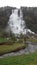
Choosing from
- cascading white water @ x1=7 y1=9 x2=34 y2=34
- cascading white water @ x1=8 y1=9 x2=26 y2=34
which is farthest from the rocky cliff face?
cascading white water @ x1=8 y1=9 x2=26 y2=34

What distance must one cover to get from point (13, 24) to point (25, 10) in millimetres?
15272

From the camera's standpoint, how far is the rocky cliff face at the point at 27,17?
5340 inches

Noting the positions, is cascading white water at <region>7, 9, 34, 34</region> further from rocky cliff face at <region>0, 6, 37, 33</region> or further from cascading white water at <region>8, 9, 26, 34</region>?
rocky cliff face at <region>0, 6, 37, 33</region>

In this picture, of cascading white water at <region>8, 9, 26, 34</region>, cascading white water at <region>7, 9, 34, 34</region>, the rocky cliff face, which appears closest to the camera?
the rocky cliff face

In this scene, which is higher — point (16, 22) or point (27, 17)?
point (27, 17)

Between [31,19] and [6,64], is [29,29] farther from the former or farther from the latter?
[6,64]

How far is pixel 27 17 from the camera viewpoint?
14550 cm

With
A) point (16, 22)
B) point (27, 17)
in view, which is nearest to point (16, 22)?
point (16, 22)

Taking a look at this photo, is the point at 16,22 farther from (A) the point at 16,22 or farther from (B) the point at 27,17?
(B) the point at 27,17

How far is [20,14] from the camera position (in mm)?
146000

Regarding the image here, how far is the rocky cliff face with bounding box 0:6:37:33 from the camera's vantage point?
13562 centimetres

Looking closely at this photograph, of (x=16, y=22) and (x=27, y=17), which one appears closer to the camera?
(x=27, y=17)

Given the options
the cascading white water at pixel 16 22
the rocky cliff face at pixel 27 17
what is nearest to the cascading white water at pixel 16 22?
the cascading white water at pixel 16 22

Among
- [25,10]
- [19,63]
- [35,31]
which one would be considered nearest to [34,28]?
[35,31]
